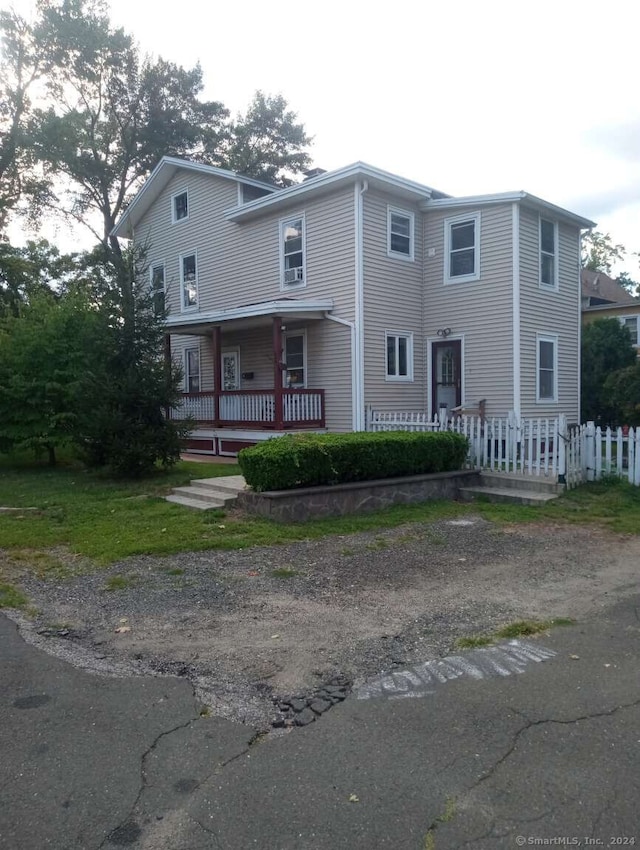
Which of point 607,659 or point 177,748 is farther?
point 607,659

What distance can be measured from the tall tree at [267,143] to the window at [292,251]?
60.8ft

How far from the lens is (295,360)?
17.4 metres

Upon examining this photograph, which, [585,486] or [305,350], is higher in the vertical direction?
[305,350]

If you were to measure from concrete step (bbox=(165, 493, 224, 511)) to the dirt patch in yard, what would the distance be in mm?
2107

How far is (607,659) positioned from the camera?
4379 mm

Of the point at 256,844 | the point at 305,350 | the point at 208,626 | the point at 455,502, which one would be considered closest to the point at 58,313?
the point at 305,350

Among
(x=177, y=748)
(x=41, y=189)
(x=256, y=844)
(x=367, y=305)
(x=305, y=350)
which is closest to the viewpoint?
(x=256, y=844)

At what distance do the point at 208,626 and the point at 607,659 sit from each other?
2948 millimetres

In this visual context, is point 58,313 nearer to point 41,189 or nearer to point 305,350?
point 305,350

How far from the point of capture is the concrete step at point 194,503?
31.4 feet

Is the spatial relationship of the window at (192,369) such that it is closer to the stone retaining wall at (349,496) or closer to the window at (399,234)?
the window at (399,234)

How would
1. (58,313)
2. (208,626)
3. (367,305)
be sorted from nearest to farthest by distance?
1. (208,626)
2. (58,313)
3. (367,305)

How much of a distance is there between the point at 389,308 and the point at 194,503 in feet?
27.7

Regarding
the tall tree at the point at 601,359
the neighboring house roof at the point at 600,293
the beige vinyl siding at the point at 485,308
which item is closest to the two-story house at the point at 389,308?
the beige vinyl siding at the point at 485,308
